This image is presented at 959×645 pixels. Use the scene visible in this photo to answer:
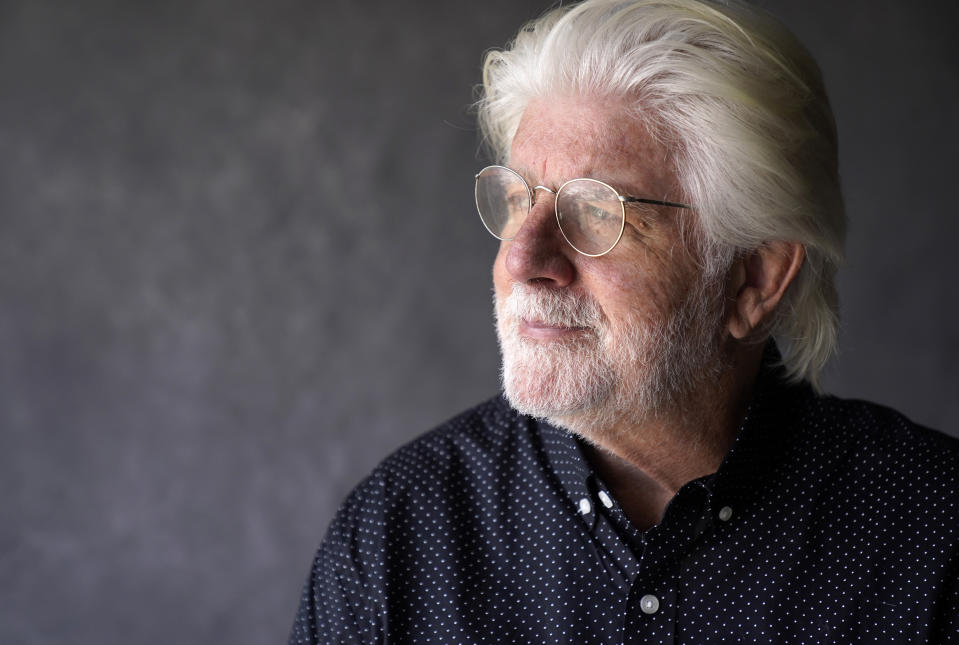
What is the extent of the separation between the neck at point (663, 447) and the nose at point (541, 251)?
0.25 meters

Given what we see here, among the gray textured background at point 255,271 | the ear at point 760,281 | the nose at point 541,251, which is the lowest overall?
the ear at point 760,281

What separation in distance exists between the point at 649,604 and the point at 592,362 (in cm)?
38

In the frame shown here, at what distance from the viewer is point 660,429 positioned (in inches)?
61.4

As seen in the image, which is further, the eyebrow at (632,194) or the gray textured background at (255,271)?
the gray textured background at (255,271)

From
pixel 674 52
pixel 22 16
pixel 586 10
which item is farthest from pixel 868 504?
pixel 22 16

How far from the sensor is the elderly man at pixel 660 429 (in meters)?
1.44

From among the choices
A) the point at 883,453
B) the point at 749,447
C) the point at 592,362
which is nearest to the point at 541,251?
the point at 592,362

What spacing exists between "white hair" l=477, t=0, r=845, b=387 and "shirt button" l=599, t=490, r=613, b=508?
0.41 metres

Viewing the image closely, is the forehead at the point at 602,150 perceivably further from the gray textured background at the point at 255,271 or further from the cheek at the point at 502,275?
the gray textured background at the point at 255,271

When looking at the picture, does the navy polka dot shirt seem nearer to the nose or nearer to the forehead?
the nose

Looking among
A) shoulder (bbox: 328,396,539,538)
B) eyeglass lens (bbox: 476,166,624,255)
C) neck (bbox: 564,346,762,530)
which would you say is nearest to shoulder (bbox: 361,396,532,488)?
shoulder (bbox: 328,396,539,538)

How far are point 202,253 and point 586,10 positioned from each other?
1.56m

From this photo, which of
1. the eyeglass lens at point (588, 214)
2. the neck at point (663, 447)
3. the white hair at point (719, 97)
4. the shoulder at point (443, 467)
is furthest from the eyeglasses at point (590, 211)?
the shoulder at point (443, 467)

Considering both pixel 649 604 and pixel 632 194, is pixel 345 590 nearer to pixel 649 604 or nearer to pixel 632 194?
pixel 649 604
